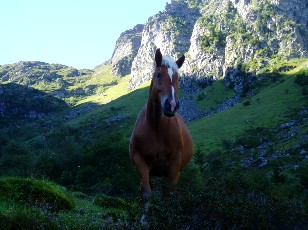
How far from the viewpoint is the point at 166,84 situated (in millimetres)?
7207

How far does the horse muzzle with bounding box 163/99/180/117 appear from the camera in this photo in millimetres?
6621

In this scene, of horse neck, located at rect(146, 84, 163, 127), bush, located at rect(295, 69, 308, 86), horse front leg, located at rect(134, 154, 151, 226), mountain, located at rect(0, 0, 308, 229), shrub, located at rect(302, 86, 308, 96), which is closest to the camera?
mountain, located at rect(0, 0, 308, 229)

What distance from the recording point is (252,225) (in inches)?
223

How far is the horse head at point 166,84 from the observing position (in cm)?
672

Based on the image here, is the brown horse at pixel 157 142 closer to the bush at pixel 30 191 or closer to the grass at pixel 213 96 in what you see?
the bush at pixel 30 191

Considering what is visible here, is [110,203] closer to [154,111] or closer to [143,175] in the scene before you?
[143,175]

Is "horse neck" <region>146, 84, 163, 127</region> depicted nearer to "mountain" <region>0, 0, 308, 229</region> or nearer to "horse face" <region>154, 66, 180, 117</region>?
"horse face" <region>154, 66, 180, 117</region>

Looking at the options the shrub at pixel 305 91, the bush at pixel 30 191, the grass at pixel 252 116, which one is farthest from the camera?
the shrub at pixel 305 91

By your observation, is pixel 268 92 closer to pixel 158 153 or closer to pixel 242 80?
pixel 242 80

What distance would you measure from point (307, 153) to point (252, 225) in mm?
77726

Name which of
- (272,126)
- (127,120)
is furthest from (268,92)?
(127,120)

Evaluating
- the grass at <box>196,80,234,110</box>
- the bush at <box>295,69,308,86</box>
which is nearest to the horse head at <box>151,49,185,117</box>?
the bush at <box>295,69,308,86</box>

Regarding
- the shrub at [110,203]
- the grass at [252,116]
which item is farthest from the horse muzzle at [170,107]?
the grass at [252,116]

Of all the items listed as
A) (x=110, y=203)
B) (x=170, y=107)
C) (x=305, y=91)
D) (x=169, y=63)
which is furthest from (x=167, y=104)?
(x=305, y=91)
